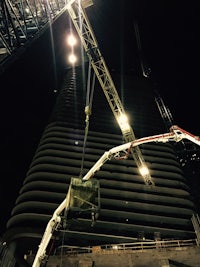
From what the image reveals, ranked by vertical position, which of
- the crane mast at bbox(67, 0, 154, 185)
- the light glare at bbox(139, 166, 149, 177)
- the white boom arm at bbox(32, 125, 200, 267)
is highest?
the crane mast at bbox(67, 0, 154, 185)

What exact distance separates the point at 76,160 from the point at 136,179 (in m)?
5.81

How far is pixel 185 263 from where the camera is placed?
1523 centimetres

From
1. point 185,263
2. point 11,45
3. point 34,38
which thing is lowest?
point 185,263

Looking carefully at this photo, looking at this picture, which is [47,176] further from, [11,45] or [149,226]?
[11,45]

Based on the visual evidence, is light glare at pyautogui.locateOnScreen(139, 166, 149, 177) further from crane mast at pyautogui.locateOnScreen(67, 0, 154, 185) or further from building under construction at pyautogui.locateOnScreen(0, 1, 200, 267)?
building under construction at pyautogui.locateOnScreen(0, 1, 200, 267)

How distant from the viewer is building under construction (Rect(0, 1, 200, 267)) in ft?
45.0

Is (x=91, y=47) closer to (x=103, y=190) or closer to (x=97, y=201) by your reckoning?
(x=103, y=190)

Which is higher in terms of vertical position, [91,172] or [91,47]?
[91,47]

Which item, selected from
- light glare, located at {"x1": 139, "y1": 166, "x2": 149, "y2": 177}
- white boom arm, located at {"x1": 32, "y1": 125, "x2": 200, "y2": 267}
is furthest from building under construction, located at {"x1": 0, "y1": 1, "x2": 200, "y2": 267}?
light glare, located at {"x1": 139, "y1": 166, "x2": 149, "y2": 177}

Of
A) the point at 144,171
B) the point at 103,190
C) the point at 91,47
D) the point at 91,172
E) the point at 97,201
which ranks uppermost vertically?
the point at 91,47

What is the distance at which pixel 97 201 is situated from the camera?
307 inches

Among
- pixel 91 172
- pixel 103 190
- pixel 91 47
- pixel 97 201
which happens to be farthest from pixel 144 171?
pixel 97 201

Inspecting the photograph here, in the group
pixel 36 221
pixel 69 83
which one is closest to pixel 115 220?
pixel 36 221

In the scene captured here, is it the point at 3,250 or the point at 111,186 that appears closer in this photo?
the point at 3,250
